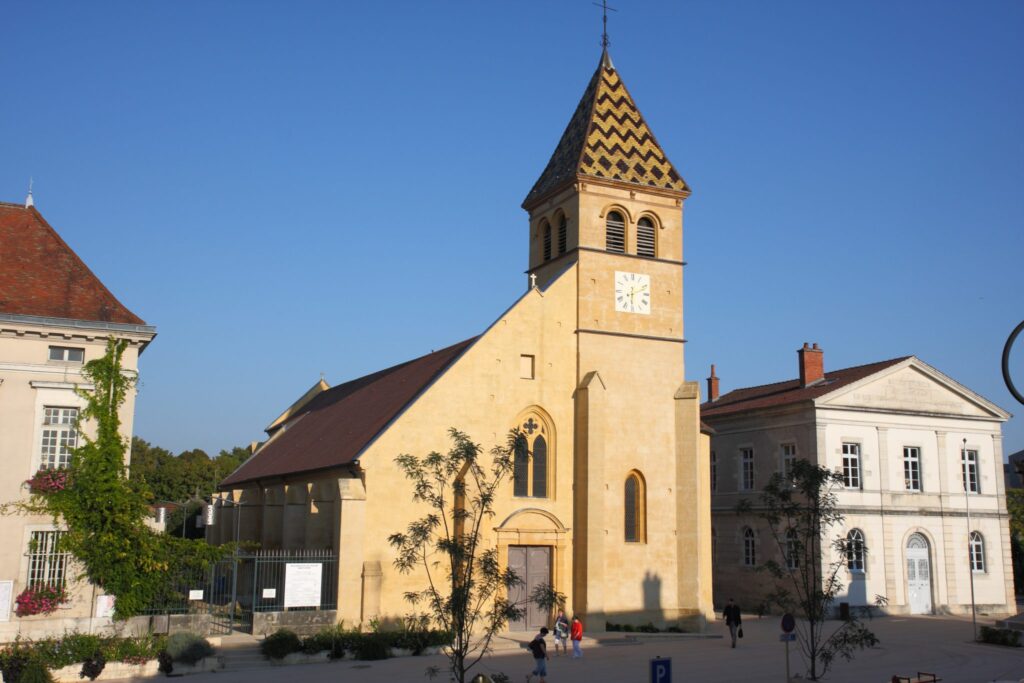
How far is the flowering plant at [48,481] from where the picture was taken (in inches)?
1000

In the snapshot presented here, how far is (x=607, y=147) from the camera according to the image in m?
36.8

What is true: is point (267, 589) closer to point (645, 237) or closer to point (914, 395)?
point (645, 237)

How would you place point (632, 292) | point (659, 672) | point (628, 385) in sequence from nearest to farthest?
1. point (659, 672)
2. point (628, 385)
3. point (632, 292)

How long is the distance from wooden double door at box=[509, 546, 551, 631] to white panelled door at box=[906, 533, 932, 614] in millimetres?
18703

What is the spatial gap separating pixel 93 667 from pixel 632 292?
21220 millimetres

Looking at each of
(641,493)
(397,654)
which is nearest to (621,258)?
(641,493)

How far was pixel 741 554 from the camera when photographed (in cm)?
4538

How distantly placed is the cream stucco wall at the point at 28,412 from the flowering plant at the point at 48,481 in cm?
31

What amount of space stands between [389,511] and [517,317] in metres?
7.89

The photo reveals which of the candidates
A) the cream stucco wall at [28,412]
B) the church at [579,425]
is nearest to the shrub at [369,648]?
the church at [579,425]

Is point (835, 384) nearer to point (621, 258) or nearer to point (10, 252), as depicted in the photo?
point (621, 258)

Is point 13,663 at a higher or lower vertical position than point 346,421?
lower

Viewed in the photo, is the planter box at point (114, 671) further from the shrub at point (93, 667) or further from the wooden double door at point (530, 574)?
the wooden double door at point (530, 574)

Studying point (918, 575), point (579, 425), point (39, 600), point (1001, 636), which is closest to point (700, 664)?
point (579, 425)
